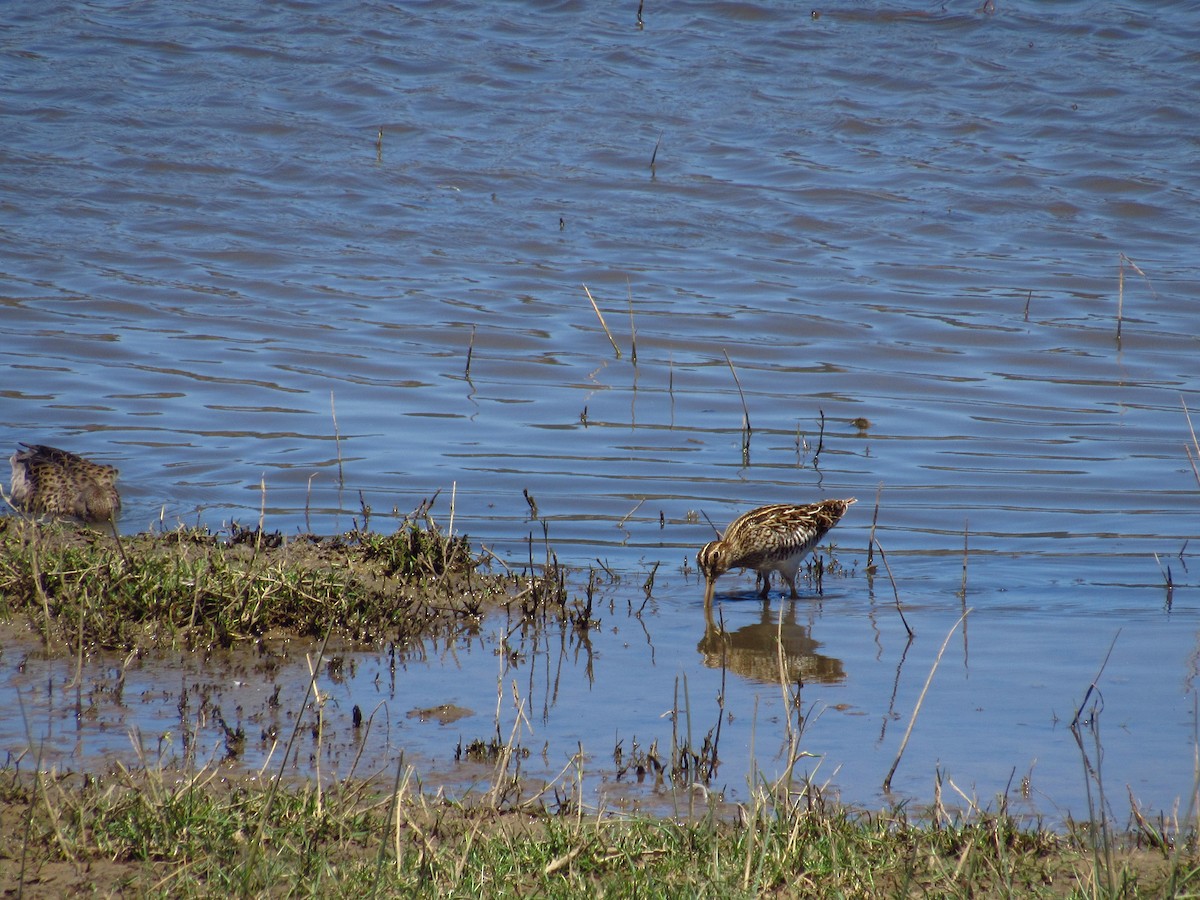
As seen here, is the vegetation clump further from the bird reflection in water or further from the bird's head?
the bird's head

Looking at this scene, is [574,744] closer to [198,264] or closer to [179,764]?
[179,764]

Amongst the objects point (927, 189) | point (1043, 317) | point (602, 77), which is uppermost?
point (602, 77)

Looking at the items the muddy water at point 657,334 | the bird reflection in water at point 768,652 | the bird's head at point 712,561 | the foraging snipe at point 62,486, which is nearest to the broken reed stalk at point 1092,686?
the muddy water at point 657,334

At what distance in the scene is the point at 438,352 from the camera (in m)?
13.8

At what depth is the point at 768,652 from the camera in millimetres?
7387

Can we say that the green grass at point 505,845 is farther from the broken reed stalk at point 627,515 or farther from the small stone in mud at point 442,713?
the broken reed stalk at point 627,515

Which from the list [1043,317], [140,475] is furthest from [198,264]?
[1043,317]

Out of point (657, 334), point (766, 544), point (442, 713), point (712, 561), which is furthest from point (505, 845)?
point (657, 334)

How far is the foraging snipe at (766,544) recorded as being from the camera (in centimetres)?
820

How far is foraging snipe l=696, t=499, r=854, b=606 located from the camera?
8.20 metres

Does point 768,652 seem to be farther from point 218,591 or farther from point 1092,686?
point 218,591

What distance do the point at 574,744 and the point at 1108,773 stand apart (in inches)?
79.7

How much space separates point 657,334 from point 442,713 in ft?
28.6

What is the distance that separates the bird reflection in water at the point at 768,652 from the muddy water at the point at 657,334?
39 mm
